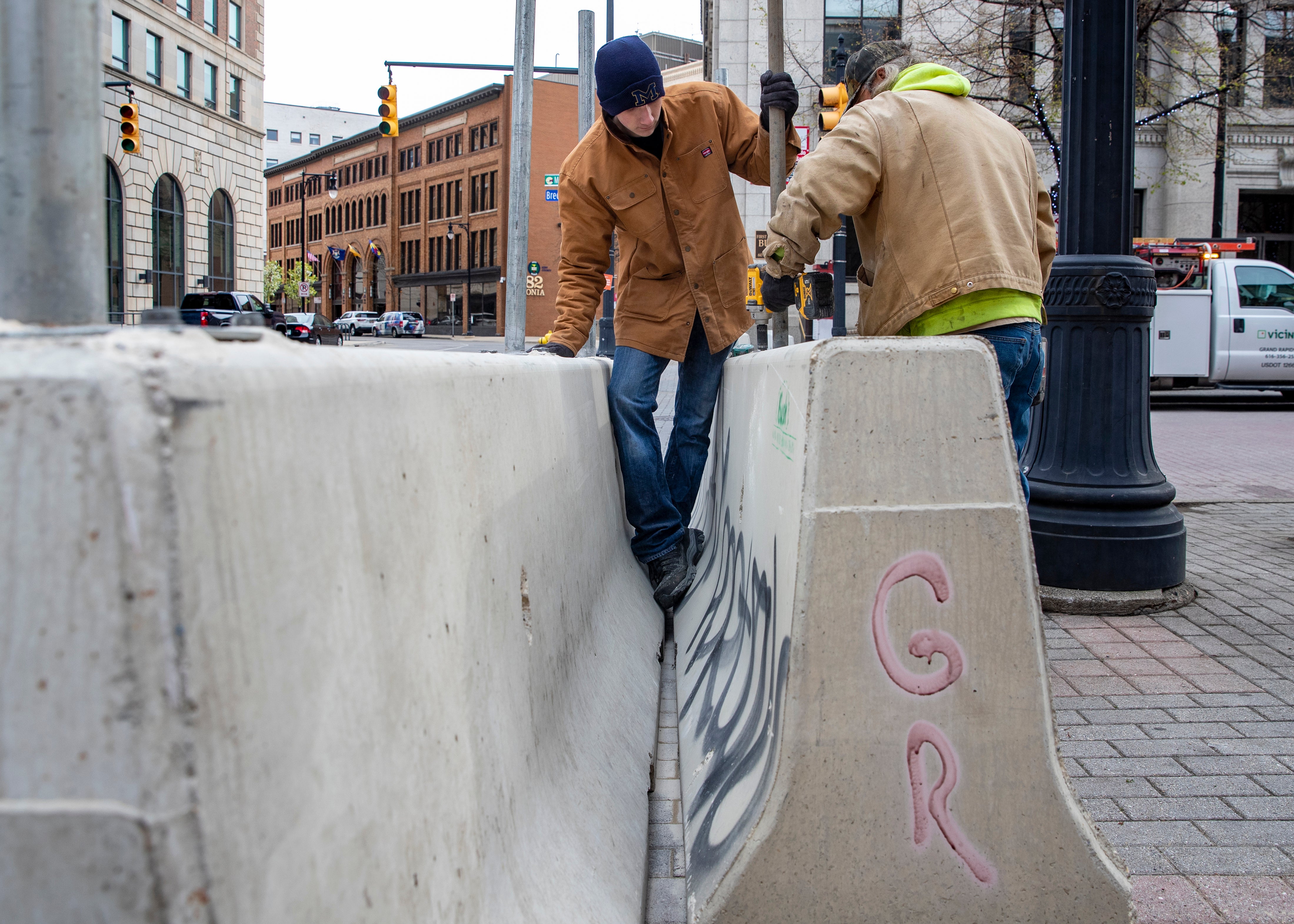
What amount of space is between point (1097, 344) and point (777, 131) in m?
1.97

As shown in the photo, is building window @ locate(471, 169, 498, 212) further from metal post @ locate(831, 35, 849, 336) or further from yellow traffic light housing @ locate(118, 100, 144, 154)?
metal post @ locate(831, 35, 849, 336)

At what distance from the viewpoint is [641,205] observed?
13.3 ft

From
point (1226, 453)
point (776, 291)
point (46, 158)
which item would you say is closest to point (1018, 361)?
point (776, 291)

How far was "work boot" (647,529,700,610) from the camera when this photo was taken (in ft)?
13.1

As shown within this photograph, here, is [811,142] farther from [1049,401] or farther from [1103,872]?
[1103,872]

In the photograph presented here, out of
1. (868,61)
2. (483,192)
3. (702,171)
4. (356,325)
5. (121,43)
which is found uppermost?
(483,192)

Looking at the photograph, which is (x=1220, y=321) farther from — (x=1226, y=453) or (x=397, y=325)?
(x=397, y=325)

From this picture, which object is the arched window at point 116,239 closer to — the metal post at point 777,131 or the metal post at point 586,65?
the metal post at point 586,65

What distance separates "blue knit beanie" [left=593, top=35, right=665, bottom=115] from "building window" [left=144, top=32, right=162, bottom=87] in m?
41.8

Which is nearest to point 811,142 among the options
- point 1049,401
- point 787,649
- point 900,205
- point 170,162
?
point 1049,401

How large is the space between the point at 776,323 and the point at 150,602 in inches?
160

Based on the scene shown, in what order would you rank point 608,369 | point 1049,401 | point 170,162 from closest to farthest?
1. point 608,369
2. point 1049,401
3. point 170,162

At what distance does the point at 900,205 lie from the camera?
9.93 feet

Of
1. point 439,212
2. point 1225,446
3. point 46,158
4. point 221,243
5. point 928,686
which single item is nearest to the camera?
point 46,158
